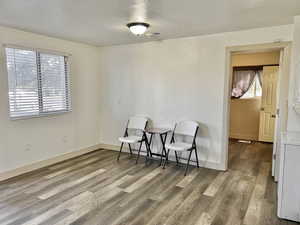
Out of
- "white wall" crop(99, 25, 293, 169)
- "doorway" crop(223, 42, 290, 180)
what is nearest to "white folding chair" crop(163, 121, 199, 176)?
"white wall" crop(99, 25, 293, 169)

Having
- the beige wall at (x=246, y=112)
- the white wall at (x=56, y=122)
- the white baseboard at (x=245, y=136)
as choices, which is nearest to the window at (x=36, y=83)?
the white wall at (x=56, y=122)

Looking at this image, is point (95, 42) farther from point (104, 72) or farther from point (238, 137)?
point (238, 137)

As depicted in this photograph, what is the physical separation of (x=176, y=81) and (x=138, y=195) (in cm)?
220

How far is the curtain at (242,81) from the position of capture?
19.7ft

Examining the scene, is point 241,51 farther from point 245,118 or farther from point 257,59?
point 245,118

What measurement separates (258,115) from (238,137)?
827mm

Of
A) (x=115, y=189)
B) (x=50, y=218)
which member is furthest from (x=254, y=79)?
(x=50, y=218)

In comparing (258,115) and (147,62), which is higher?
(147,62)

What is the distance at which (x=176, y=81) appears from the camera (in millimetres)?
4113

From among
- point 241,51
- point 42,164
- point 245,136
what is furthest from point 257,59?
point 42,164

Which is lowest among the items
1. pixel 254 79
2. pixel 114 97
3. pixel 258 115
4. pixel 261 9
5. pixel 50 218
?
pixel 50 218

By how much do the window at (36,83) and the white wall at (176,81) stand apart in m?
1.06

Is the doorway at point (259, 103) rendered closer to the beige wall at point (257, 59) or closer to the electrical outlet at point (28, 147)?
the beige wall at point (257, 59)

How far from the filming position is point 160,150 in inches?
173
